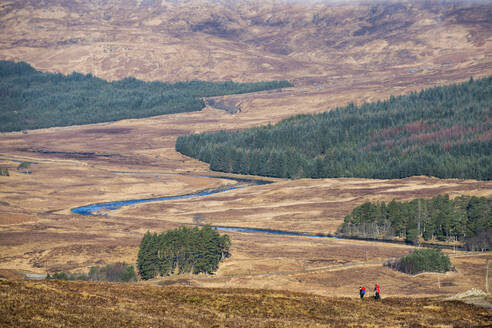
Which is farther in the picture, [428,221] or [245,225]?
[245,225]

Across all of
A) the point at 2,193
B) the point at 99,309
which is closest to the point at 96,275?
the point at 99,309

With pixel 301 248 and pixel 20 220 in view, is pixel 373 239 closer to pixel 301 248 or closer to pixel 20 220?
pixel 301 248

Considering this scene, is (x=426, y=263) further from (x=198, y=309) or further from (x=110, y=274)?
(x=198, y=309)

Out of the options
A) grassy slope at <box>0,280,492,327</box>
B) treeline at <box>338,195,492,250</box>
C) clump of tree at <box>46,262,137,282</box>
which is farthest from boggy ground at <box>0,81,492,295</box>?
grassy slope at <box>0,280,492,327</box>

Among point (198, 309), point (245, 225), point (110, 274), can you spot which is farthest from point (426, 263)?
point (198, 309)

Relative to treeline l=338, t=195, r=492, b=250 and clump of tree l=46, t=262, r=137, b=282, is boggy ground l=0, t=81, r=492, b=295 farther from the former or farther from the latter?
clump of tree l=46, t=262, r=137, b=282
